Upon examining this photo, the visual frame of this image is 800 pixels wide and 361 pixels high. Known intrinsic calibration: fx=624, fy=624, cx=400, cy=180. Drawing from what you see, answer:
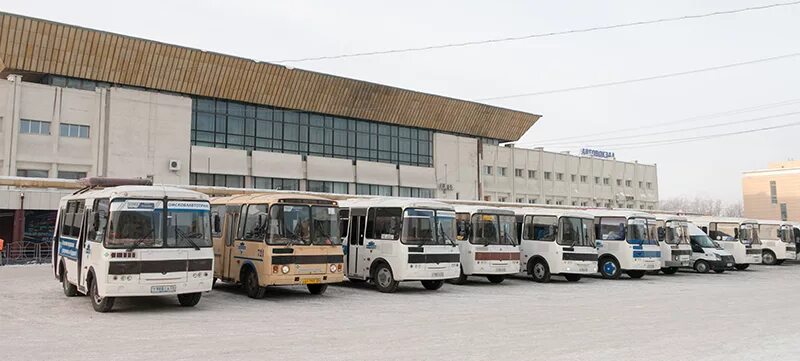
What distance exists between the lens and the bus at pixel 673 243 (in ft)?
82.0

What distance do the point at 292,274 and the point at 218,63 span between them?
27.5m

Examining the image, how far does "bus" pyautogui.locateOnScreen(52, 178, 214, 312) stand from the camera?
11.7 m

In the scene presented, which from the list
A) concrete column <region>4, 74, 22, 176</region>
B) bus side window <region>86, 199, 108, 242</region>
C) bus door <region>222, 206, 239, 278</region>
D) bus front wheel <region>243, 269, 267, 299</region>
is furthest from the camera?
concrete column <region>4, 74, 22, 176</region>

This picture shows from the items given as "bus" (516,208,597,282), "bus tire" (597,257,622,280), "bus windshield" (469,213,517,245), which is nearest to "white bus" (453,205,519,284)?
"bus windshield" (469,213,517,245)

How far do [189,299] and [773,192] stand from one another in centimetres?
9240

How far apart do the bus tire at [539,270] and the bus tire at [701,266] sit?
34.9ft

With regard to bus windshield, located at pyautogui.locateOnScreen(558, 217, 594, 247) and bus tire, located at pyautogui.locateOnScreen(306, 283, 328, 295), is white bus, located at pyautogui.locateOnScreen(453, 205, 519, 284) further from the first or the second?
bus tire, located at pyautogui.locateOnScreen(306, 283, 328, 295)

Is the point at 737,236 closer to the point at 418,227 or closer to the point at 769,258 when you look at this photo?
the point at 769,258

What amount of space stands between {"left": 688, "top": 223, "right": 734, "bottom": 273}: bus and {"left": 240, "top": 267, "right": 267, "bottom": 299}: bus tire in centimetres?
2068

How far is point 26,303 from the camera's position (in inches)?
535

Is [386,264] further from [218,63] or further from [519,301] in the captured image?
[218,63]

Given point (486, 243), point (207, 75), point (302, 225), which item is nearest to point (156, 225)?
point (302, 225)

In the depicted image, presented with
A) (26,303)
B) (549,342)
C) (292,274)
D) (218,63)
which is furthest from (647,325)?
(218,63)

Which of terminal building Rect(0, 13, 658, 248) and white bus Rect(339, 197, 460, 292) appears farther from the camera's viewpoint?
terminal building Rect(0, 13, 658, 248)
